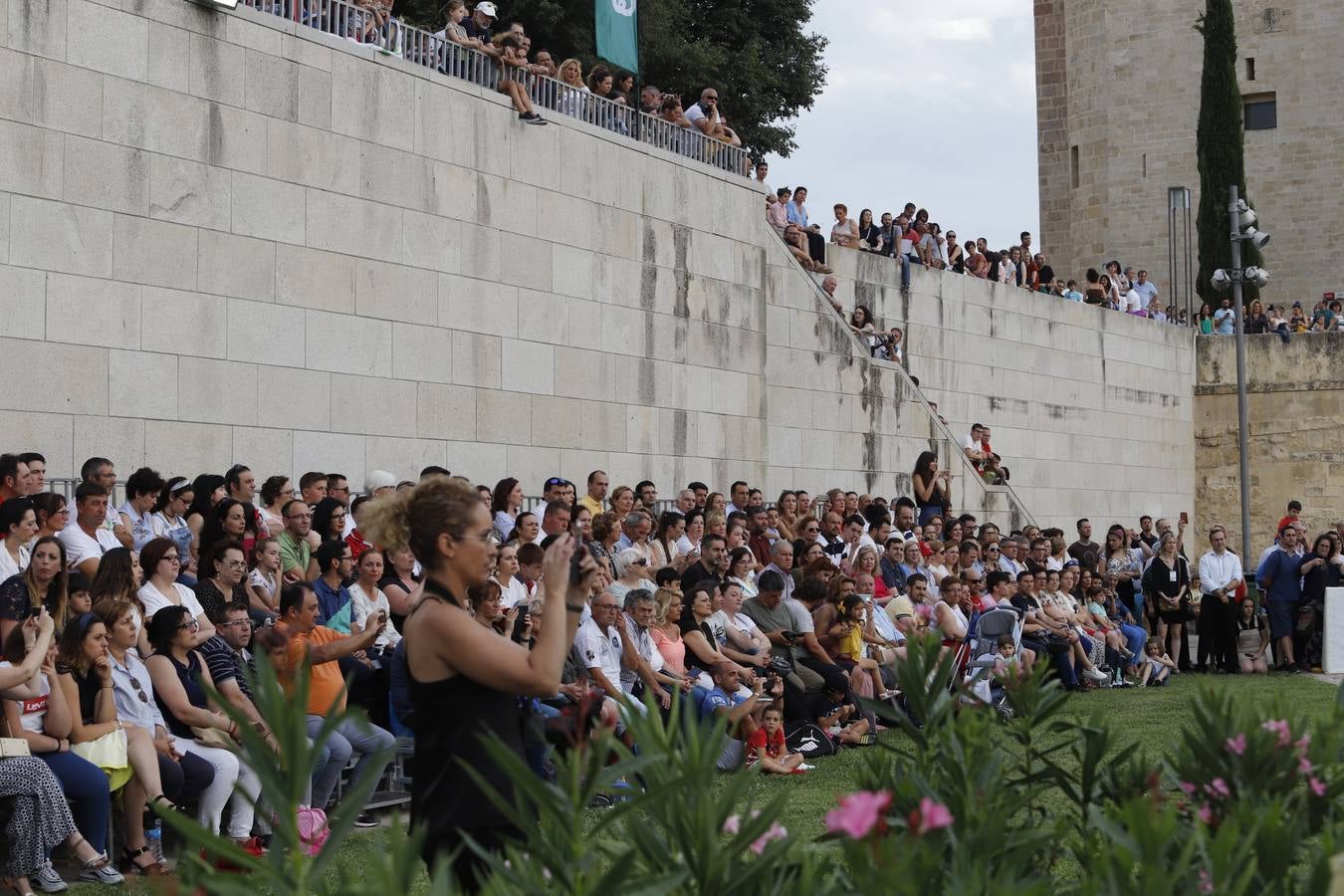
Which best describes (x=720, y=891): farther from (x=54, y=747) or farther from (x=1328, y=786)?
(x=54, y=747)

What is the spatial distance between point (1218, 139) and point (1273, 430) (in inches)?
302

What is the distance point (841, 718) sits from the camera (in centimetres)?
1371

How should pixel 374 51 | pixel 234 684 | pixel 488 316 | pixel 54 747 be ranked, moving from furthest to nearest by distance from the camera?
1. pixel 488 316
2. pixel 374 51
3. pixel 234 684
4. pixel 54 747

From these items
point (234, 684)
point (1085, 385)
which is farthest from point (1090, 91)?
point (234, 684)

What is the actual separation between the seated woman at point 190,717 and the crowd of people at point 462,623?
0.7 inches

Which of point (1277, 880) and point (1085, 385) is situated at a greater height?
point (1085, 385)

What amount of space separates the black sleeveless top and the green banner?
15.6m

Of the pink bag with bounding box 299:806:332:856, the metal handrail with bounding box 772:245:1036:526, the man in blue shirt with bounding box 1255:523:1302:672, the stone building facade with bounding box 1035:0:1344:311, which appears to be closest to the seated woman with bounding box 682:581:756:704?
the pink bag with bounding box 299:806:332:856

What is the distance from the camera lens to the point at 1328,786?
15.9 ft

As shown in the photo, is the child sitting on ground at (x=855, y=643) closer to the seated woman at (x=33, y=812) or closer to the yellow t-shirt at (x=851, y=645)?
the yellow t-shirt at (x=851, y=645)

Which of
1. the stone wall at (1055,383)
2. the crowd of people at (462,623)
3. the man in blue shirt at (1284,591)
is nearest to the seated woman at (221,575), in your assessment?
the crowd of people at (462,623)

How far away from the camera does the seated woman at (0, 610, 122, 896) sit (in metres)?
7.62

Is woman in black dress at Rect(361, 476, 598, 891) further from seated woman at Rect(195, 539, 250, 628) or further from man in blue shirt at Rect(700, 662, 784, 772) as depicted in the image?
man in blue shirt at Rect(700, 662, 784, 772)

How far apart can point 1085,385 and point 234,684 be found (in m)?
25.3
